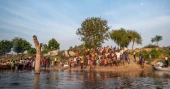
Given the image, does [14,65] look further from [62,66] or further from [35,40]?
[35,40]

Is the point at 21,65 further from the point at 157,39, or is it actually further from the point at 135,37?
the point at 157,39

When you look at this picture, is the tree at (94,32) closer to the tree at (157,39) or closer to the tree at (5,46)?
the tree at (157,39)

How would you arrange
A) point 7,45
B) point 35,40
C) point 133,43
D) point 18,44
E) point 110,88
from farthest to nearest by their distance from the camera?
point 7,45
point 18,44
point 133,43
point 35,40
point 110,88

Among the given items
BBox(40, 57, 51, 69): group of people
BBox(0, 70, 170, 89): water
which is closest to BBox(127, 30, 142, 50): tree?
BBox(40, 57, 51, 69): group of people

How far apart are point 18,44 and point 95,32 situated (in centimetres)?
5899

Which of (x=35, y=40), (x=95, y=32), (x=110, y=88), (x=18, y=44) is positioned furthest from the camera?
(x=18, y=44)

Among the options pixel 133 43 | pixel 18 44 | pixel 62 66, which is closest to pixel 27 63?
pixel 62 66

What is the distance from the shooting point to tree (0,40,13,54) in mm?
111850

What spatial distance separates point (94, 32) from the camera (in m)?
59.7

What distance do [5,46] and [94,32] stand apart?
230 ft

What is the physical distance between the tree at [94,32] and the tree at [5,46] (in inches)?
2607

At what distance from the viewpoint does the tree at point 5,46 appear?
111850 mm

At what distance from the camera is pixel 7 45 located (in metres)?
116

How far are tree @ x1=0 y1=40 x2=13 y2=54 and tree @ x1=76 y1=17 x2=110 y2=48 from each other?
66.2 m
